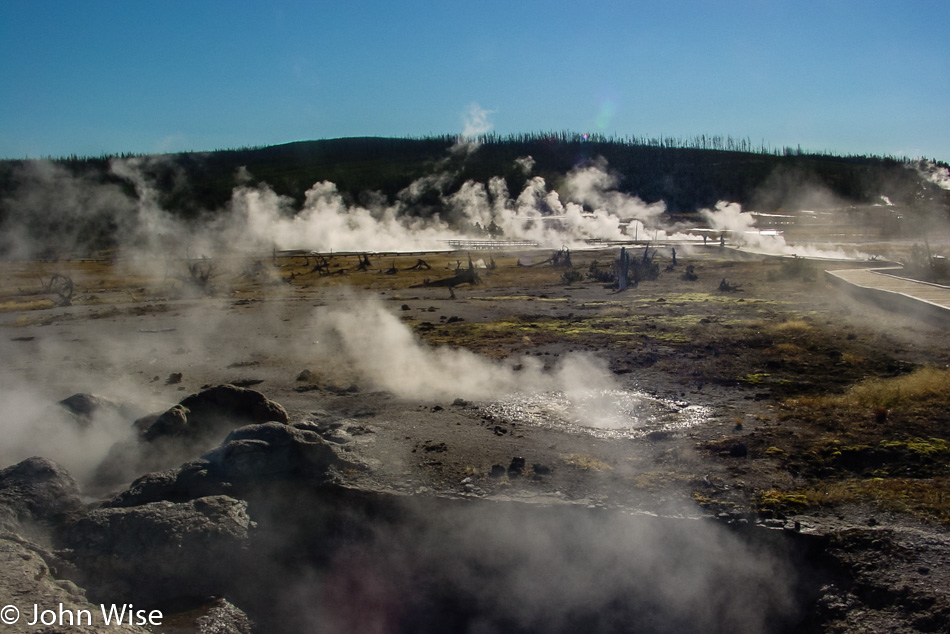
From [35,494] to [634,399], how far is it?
264 inches

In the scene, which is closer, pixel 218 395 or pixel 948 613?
pixel 948 613

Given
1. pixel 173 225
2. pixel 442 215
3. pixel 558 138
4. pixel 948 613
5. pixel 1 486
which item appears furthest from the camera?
pixel 558 138

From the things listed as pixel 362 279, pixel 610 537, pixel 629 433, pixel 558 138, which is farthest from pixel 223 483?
pixel 558 138

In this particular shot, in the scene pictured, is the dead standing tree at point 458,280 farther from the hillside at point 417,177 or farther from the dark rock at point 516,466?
the hillside at point 417,177

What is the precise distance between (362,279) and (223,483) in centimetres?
2428

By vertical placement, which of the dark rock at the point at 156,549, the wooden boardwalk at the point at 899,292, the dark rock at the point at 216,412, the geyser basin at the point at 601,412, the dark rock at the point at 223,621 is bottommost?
the dark rock at the point at 223,621

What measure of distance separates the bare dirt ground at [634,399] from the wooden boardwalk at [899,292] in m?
0.47

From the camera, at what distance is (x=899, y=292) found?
1445cm

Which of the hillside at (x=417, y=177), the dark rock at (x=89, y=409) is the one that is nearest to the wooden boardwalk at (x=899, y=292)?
the dark rock at (x=89, y=409)

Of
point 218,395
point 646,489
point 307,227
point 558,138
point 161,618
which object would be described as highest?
point 558,138

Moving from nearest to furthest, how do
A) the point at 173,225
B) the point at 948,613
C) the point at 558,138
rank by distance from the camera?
the point at 948,613
the point at 173,225
the point at 558,138

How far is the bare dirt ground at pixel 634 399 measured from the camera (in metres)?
5.22

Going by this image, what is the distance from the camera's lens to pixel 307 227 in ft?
172

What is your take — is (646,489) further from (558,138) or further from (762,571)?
(558,138)
